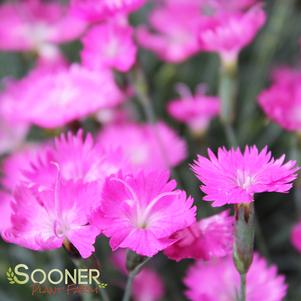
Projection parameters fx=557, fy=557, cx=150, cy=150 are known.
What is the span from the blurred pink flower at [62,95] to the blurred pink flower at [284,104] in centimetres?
26

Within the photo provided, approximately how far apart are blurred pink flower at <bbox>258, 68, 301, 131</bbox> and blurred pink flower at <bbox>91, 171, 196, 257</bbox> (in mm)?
304

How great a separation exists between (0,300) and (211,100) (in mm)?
549

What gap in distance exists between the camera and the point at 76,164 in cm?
67

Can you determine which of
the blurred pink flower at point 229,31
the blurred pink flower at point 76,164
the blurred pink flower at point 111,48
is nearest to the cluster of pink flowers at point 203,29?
the blurred pink flower at point 229,31

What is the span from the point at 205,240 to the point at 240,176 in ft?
0.30

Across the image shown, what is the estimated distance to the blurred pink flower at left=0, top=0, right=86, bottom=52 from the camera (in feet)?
4.07

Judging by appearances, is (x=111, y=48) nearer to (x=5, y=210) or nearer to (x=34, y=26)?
(x=5, y=210)

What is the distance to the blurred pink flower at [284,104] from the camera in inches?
32.3

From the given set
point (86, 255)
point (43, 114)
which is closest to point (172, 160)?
point (43, 114)

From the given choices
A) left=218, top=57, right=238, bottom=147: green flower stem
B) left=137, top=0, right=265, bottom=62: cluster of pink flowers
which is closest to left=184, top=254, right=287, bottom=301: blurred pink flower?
left=218, top=57, right=238, bottom=147: green flower stem

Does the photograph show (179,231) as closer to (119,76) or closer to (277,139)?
(119,76)

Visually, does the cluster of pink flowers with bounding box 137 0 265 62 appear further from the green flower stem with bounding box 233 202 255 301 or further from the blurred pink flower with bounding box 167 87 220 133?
the green flower stem with bounding box 233 202 255 301

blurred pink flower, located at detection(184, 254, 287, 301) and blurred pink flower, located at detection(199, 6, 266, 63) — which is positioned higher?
blurred pink flower, located at detection(199, 6, 266, 63)

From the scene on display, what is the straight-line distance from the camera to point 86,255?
1.80 ft
